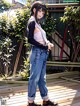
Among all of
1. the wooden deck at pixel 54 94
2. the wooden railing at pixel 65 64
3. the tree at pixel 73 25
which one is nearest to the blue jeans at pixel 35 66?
the wooden deck at pixel 54 94

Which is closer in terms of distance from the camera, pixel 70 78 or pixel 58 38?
pixel 70 78

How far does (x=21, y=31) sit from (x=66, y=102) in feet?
10.1

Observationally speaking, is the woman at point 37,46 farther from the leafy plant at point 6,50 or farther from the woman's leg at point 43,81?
the leafy plant at point 6,50

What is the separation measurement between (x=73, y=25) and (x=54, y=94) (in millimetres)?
2693

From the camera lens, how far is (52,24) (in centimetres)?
689

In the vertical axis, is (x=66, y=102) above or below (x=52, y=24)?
below

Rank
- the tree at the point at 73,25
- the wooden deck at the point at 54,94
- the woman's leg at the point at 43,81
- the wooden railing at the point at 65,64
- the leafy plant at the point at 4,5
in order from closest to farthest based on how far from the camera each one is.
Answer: the woman's leg at the point at 43,81 < the wooden deck at the point at 54,94 < the tree at the point at 73,25 < the leafy plant at the point at 4,5 < the wooden railing at the point at 65,64

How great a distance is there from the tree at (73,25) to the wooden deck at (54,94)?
1228 mm

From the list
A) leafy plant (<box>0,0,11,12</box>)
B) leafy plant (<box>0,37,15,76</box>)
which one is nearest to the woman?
leafy plant (<box>0,37,15,76</box>)

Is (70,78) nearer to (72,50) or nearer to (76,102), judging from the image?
(72,50)

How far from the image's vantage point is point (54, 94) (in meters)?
4.63

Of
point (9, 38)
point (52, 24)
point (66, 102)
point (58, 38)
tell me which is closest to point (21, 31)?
point (9, 38)

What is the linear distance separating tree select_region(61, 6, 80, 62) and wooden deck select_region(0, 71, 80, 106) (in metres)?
1.23

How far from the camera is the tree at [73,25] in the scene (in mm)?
6211
